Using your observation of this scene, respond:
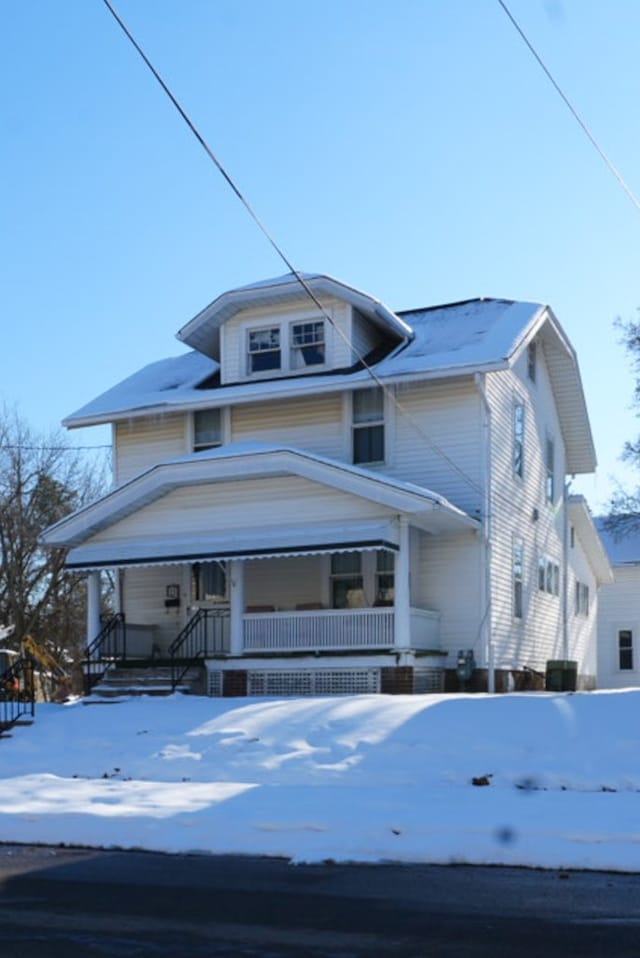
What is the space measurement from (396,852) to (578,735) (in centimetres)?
531

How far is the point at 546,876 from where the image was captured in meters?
9.11

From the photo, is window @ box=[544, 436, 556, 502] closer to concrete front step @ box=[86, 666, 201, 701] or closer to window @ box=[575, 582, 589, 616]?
window @ box=[575, 582, 589, 616]

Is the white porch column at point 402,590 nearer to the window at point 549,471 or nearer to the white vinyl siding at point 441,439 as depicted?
the white vinyl siding at point 441,439

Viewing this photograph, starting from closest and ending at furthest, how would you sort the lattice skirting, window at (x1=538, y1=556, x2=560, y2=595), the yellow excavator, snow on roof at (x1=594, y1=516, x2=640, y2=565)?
the lattice skirting → the yellow excavator → window at (x1=538, y1=556, x2=560, y2=595) → snow on roof at (x1=594, y1=516, x2=640, y2=565)

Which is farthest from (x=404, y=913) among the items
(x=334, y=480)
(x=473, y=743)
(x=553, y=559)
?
(x=553, y=559)

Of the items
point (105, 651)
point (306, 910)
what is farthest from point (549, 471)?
point (306, 910)

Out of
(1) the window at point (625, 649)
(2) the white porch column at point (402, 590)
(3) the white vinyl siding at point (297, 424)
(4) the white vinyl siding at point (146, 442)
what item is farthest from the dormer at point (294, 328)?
(1) the window at point (625, 649)

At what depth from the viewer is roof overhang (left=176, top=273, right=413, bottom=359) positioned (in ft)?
79.6

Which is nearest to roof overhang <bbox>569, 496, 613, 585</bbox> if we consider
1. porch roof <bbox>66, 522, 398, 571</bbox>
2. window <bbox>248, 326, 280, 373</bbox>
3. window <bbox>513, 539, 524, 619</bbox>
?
window <bbox>513, 539, 524, 619</bbox>

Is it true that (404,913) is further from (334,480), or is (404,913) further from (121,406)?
(121,406)

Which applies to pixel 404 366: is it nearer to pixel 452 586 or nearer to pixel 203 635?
pixel 452 586

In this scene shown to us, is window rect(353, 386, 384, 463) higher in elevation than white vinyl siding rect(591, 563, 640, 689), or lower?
higher

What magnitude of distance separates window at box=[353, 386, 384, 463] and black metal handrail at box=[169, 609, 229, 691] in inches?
169

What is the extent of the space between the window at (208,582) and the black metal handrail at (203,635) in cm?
77
